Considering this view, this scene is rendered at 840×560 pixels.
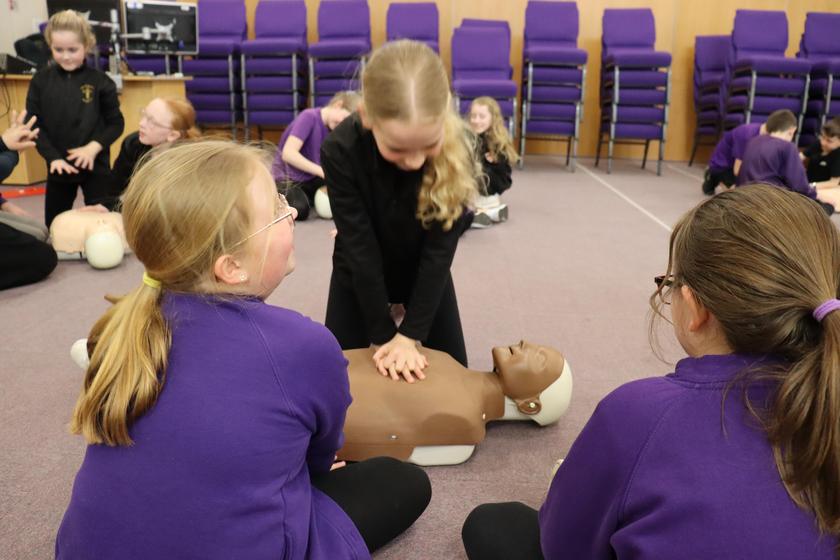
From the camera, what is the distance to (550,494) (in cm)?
89

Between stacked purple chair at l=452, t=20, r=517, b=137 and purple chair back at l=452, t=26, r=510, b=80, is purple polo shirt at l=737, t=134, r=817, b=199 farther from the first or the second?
purple chair back at l=452, t=26, r=510, b=80

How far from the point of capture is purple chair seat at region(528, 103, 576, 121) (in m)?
5.93

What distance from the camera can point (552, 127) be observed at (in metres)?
6.02

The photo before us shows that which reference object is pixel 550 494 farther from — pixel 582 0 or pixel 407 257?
pixel 582 0

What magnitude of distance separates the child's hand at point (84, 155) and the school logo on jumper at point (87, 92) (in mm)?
234

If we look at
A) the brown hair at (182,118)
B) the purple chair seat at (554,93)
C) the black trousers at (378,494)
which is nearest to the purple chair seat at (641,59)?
the purple chair seat at (554,93)

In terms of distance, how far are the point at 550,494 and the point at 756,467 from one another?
1.04ft

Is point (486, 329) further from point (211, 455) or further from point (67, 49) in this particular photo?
point (67, 49)

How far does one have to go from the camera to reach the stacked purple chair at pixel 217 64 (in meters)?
5.98

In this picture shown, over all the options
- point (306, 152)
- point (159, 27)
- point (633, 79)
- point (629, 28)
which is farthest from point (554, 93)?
point (159, 27)

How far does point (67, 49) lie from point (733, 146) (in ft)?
14.8

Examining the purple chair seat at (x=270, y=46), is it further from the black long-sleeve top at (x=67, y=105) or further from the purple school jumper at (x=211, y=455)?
the purple school jumper at (x=211, y=455)

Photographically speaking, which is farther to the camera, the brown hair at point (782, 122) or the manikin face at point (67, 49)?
the brown hair at point (782, 122)

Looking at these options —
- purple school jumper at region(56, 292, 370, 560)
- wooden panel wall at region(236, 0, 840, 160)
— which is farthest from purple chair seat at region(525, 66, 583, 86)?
purple school jumper at region(56, 292, 370, 560)
